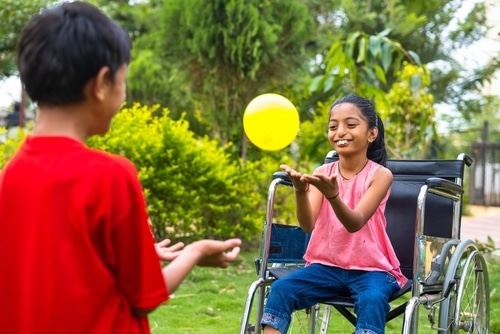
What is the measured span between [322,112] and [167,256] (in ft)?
21.3

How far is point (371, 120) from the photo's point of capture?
2936 mm

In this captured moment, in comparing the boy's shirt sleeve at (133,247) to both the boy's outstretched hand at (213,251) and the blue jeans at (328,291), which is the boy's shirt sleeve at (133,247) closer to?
the boy's outstretched hand at (213,251)

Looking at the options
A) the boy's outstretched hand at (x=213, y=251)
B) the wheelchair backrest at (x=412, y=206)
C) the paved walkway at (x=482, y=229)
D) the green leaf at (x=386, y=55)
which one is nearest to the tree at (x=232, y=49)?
the green leaf at (x=386, y=55)

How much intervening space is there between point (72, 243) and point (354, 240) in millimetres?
1720

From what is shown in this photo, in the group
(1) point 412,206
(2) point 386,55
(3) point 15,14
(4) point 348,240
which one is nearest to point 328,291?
(4) point 348,240

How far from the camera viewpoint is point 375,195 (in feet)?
9.18

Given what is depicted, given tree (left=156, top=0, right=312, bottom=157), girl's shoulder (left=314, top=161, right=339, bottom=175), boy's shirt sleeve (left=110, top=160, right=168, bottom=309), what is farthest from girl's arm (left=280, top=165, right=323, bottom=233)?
tree (left=156, top=0, right=312, bottom=157)

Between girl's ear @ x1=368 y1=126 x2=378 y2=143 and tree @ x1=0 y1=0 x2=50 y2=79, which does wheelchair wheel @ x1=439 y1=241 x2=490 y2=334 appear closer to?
girl's ear @ x1=368 y1=126 x2=378 y2=143

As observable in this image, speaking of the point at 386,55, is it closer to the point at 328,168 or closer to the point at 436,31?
the point at 328,168

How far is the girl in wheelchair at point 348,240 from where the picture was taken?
275 centimetres

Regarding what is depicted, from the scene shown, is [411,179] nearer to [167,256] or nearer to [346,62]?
[167,256]

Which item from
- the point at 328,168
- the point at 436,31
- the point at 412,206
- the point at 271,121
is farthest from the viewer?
the point at 436,31

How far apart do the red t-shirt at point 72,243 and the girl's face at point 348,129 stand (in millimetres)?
1635

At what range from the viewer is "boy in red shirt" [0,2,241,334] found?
4.25 ft
